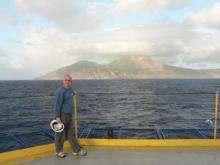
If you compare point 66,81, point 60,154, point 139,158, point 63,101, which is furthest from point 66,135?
point 139,158

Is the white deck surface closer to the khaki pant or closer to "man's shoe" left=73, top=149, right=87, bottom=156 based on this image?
"man's shoe" left=73, top=149, right=87, bottom=156

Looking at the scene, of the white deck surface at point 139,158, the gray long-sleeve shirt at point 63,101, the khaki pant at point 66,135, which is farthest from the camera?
the khaki pant at point 66,135

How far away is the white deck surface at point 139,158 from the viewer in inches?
260

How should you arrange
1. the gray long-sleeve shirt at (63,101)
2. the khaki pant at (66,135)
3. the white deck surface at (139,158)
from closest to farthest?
the white deck surface at (139,158) < the gray long-sleeve shirt at (63,101) < the khaki pant at (66,135)

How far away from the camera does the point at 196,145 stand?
307 inches

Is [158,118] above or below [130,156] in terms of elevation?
below

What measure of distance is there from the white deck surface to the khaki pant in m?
0.26

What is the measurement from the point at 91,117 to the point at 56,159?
93.5 ft

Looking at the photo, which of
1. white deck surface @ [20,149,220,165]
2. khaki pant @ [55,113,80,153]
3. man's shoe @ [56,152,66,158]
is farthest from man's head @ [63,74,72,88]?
white deck surface @ [20,149,220,165]

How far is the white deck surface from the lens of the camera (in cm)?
660

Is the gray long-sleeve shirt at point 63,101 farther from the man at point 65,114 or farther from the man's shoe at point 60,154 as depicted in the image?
the man's shoe at point 60,154

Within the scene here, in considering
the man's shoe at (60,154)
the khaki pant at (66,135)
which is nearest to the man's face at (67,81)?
the khaki pant at (66,135)

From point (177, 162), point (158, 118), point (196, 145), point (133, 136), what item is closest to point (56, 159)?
point (177, 162)

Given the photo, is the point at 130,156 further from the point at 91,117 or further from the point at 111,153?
the point at 91,117
